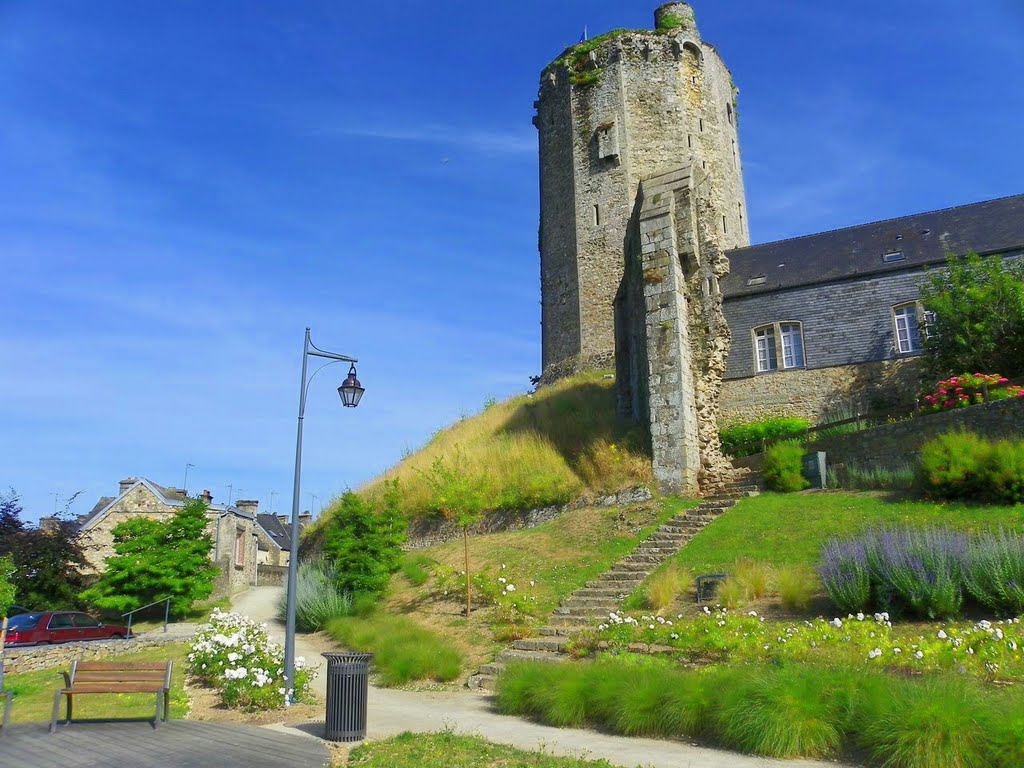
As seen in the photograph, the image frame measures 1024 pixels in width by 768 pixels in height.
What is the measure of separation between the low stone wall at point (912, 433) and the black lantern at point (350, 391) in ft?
35.9

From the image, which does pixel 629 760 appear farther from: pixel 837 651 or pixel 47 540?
pixel 47 540

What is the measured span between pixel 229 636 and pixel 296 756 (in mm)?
3518

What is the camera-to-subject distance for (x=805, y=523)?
12.7m

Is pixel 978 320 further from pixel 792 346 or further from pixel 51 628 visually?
pixel 51 628

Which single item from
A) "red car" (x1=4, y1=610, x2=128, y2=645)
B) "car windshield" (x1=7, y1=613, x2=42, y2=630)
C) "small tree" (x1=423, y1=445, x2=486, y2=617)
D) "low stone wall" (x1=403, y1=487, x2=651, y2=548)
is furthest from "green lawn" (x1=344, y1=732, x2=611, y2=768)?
"car windshield" (x1=7, y1=613, x2=42, y2=630)

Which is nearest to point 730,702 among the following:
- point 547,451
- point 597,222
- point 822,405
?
point 547,451

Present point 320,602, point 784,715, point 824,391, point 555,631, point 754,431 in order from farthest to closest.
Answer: point 824,391, point 754,431, point 320,602, point 555,631, point 784,715

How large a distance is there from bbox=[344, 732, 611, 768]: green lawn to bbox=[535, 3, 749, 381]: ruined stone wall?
25757mm

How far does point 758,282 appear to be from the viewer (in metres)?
25.3

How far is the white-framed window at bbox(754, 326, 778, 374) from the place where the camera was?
24.3 meters

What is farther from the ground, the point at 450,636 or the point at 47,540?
the point at 47,540

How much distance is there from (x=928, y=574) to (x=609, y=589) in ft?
15.1

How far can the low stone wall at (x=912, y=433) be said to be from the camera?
1426cm

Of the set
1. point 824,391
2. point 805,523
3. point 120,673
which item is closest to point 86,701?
point 120,673
